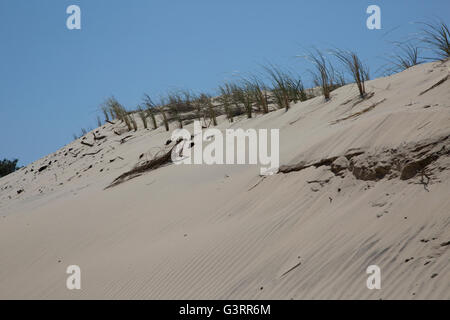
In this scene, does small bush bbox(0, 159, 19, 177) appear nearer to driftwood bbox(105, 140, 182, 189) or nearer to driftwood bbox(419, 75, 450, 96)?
driftwood bbox(105, 140, 182, 189)

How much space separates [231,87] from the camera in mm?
13961

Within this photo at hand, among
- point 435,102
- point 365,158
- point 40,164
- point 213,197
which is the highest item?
point 435,102

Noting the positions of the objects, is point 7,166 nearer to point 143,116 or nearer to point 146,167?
point 143,116

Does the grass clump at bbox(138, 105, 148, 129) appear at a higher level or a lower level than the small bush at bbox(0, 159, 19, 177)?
higher

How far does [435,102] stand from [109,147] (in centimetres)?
1089

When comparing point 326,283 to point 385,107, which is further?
point 385,107

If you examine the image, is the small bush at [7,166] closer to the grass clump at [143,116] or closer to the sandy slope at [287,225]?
the grass clump at [143,116]

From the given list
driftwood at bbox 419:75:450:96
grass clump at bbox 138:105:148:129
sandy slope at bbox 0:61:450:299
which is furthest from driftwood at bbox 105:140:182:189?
driftwood at bbox 419:75:450:96

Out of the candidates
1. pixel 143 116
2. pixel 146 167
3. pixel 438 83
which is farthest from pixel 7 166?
pixel 438 83

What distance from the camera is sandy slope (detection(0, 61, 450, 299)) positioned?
426cm

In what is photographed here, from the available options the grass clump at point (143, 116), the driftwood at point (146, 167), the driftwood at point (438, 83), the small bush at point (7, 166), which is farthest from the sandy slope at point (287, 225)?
the small bush at point (7, 166)
